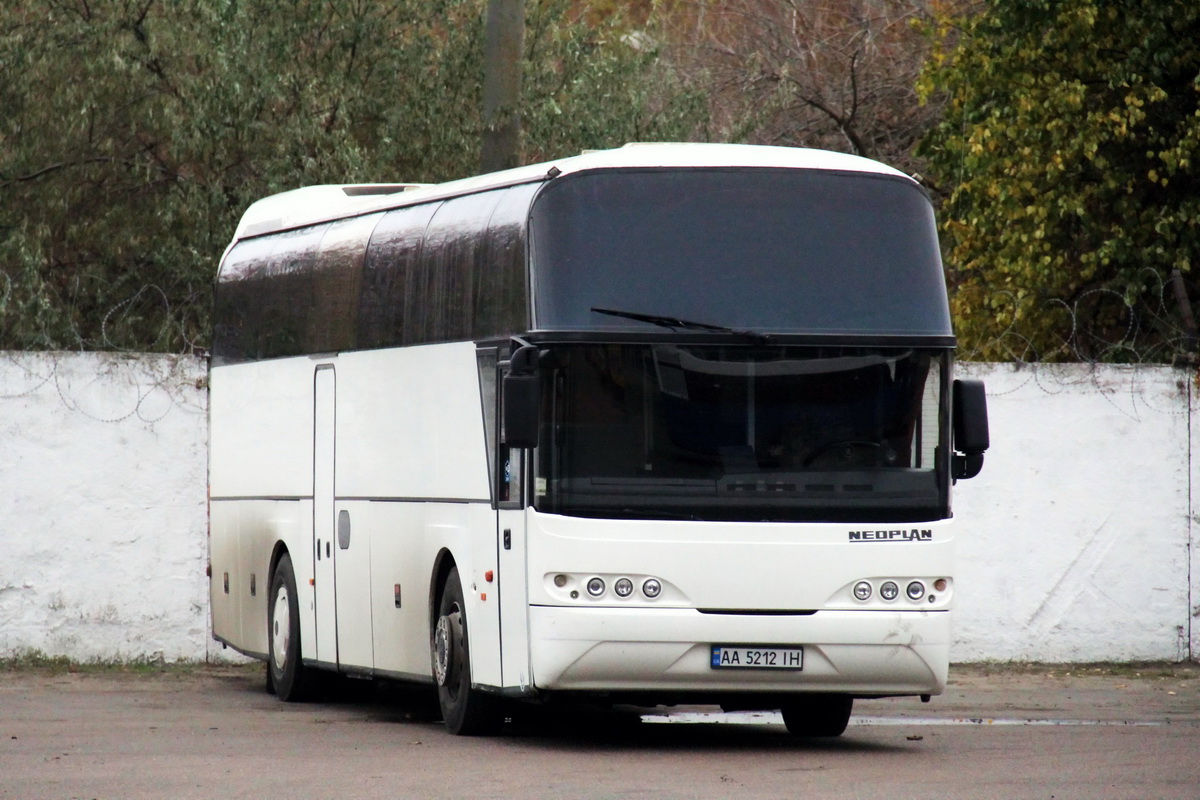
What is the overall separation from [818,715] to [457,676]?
2.07 m

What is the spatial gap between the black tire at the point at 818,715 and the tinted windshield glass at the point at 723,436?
1.43m

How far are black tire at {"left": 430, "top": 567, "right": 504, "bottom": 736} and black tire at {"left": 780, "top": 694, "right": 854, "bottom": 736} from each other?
1.69 m

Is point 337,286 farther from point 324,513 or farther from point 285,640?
point 285,640

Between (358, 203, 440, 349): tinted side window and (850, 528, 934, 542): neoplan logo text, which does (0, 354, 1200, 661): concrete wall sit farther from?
(850, 528, 934, 542): neoplan logo text

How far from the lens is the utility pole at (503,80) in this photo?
21.1m

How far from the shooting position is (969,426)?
12.4 meters

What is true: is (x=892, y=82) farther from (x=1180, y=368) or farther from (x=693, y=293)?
(x=693, y=293)

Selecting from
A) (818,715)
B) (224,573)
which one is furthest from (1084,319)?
(818,715)

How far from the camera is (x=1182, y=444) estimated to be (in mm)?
18625

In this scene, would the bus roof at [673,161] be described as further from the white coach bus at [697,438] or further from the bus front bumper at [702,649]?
the bus front bumper at [702,649]

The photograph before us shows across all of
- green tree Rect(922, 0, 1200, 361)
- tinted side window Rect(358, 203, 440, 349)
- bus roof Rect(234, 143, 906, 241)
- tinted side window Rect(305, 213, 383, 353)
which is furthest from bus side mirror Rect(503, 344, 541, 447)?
green tree Rect(922, 0, 1200, 361)

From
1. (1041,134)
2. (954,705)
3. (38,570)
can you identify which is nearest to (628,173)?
(954,705)

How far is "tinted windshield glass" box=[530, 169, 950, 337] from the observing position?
1204cm

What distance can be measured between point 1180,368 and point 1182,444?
2.00 ft
